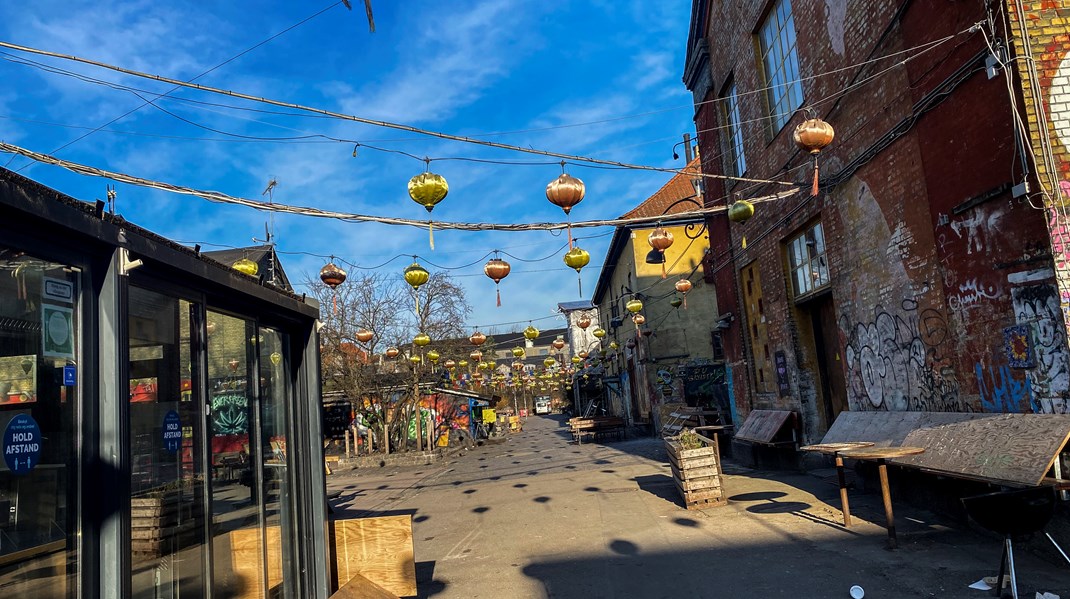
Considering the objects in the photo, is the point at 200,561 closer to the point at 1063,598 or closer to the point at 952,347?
the point at 1063,598

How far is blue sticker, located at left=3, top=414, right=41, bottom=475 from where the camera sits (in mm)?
2789

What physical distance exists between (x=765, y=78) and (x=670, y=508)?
9.30 metres

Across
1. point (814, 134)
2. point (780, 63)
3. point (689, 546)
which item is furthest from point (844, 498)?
point (780, 63)

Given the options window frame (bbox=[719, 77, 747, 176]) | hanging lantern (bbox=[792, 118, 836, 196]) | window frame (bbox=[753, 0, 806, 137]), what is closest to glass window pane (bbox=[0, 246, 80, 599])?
hanging lantern (bbox=[792, 118, 836, 196])

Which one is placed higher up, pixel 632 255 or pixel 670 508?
pixel 632 255

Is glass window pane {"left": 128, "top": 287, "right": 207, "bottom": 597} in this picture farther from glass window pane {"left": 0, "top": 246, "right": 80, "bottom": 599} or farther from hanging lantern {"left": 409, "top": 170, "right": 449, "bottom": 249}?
hanging lantern {"left": 409, "top": 170, "right": 449, "bottom": 249}

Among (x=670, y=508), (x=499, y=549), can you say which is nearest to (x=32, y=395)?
(x=499, y=549)

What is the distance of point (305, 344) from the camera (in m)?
5.98

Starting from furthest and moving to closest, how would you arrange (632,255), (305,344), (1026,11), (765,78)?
(632,255) < (765,78) < (1026,11) < (305,344)

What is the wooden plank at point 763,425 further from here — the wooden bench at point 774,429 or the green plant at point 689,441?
the green plant at point 689,441

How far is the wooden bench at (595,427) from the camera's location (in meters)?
28.6

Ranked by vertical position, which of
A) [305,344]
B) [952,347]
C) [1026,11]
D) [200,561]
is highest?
[1026,11]

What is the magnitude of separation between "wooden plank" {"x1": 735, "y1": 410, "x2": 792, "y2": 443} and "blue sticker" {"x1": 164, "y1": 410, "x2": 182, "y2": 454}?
12055 mm

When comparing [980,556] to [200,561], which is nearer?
[200,561]
